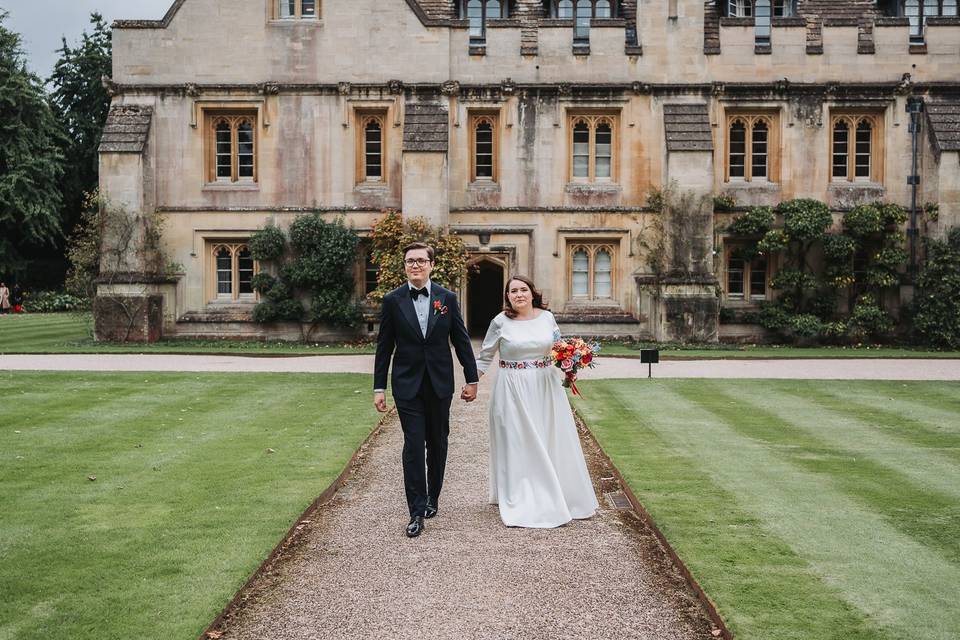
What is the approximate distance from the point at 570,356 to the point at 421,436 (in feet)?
4.59

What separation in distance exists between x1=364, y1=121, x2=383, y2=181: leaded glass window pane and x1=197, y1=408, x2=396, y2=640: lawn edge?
50.0 ft

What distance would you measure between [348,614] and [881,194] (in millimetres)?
22896

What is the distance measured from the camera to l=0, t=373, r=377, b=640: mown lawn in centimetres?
498

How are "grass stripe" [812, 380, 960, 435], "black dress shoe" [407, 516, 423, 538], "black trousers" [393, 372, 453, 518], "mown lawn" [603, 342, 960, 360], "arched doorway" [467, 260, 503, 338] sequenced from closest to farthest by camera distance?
"black dress shoe" [407, 516, 423, 538]
"black trousers" [393, 372, 453, 518]
"grass stripe" [812, 380, 960, 435]
"mown lawn" [603, 342, 960, 360]
"arched doorway" [467, 260, 503, 338]

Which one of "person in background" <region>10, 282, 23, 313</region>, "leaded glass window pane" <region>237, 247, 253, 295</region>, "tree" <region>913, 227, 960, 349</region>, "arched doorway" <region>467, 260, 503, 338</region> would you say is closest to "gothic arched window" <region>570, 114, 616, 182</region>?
"arched doorway" <region>467, 260, 503, 338</region>

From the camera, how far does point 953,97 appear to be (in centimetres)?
2395

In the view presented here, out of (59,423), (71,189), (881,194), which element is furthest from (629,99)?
(71,189)

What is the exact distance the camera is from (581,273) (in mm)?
24266

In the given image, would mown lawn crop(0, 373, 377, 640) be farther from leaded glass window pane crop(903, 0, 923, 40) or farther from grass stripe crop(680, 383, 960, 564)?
leaded glass window pane crop(903, 0, 923, 40)

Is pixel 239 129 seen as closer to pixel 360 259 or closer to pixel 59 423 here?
pixel 360 259

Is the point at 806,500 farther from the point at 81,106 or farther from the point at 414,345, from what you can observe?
the point at 81,106

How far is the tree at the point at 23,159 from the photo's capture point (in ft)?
125

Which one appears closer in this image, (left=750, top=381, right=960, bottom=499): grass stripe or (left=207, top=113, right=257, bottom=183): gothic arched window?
(left=750, top=381, right=960, bottom=499): grass stripe

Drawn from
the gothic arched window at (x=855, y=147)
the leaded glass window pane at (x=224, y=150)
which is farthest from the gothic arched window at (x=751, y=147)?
the leaded glass window pane at (x=224, y=150)
